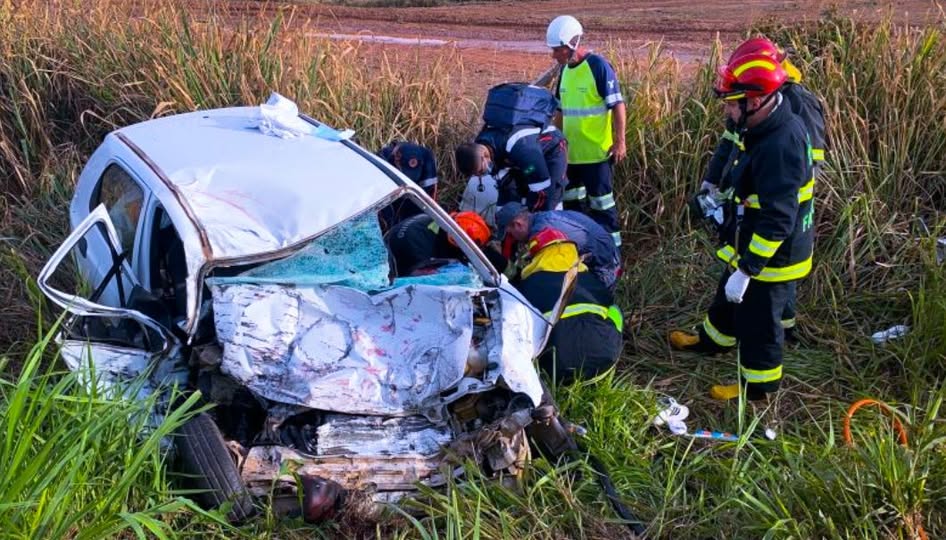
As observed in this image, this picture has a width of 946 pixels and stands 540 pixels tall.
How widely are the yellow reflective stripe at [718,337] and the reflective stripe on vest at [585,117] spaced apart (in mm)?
1774

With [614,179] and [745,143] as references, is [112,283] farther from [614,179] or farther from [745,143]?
[614,179]

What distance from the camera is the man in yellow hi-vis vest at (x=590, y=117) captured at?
655cm

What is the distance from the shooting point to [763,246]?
4.48 meters

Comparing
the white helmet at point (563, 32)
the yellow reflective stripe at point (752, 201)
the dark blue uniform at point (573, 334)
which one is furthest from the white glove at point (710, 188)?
the white helmet at point (563, 32)

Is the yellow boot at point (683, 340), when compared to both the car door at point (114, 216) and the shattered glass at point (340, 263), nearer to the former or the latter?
the shattered glass at point (340, 263)

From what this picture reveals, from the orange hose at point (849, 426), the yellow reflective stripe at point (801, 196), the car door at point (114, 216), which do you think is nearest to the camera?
the orange hose at point (849, 426)

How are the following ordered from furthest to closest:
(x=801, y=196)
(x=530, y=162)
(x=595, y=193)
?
1. (x=595, y=193)
2. (x=530, y=162)
3. (x=801, y=196)

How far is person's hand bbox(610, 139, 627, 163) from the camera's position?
6645 mm

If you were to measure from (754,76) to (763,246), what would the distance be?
2.68 ft

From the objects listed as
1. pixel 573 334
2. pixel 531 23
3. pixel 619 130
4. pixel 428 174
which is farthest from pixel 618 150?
pixel 531 23

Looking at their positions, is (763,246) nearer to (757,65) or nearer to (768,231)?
(768,231)

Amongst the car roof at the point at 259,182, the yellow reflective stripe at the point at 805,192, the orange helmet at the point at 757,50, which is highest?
the orange helmet at the point at 757,50

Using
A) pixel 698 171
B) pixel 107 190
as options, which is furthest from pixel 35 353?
pixel 698 171

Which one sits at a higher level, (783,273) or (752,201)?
(752,201)
